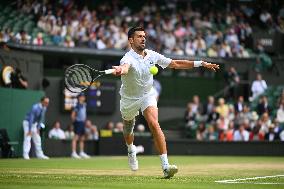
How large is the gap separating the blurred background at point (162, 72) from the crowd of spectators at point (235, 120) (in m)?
0.04

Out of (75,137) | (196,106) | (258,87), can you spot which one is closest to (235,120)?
(196,106)

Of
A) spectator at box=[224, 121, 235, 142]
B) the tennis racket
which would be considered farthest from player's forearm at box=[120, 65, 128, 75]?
spectator at box=[224, 121, 235, 142]

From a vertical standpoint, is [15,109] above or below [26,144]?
above

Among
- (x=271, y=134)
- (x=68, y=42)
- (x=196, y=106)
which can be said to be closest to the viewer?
(x=271, y=134)

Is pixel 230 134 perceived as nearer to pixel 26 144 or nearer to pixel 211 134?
pixel 211 134

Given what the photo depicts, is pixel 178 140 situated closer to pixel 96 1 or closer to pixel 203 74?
pixel 203 74

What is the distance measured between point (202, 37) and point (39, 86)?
868 cm

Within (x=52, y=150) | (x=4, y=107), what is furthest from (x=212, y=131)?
(x=4, y=107)

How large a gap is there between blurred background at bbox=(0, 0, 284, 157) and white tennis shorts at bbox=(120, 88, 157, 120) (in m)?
10.4

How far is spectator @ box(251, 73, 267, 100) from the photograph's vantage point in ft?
99.8

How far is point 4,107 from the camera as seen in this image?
78.7 ft

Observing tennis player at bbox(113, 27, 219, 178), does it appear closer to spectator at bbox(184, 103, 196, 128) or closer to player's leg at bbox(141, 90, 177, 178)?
player's leg at bbox(141, 90, 177, 178)

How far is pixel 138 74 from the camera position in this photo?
1286 centimetres

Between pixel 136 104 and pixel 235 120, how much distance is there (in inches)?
646
